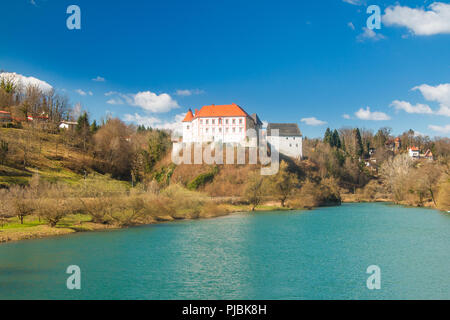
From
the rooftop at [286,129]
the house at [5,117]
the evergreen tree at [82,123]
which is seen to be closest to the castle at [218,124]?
the rooftop at [286,129]

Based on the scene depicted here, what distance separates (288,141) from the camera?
313 feet

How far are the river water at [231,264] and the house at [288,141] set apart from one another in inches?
2279

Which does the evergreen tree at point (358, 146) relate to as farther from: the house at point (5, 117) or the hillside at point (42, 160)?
the house at point (5, 117)

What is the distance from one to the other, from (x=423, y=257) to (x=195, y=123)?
67.1 metres

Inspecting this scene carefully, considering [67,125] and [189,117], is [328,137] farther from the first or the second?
[67,125]

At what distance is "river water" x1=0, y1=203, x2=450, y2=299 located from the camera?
1739 centimetres

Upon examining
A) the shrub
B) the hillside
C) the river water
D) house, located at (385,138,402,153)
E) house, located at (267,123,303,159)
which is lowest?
the river water

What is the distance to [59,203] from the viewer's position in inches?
1346

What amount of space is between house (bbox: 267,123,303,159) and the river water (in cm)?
5788

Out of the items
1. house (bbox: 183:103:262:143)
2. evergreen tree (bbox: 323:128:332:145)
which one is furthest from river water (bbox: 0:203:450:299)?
evergreen tree (bbox: 323:128:332:145)

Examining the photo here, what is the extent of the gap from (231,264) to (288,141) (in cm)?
7541

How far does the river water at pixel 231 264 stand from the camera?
17.4 meters

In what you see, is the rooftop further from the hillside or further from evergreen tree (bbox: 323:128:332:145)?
the hillside
